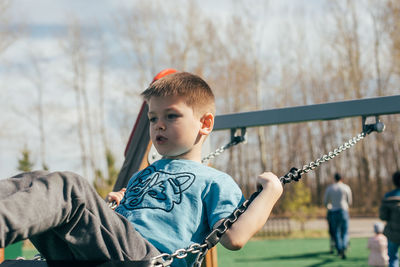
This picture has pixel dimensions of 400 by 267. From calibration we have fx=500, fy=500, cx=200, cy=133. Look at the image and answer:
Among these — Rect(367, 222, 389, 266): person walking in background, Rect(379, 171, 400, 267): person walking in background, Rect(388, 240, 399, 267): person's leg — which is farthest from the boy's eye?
Rect(367, 222, 389, 266): person walking in background

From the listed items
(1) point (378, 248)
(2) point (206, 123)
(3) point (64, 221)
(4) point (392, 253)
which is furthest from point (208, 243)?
(1) point (378, 248)

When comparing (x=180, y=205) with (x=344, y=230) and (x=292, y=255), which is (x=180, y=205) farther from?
(x=292, y=255)

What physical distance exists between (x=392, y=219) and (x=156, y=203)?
15.4 feet

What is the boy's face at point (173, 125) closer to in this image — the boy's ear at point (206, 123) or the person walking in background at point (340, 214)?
the boy's ear at point (206, 123)

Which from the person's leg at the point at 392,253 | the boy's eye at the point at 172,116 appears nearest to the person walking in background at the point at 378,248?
the person's leg at the point at 392,253

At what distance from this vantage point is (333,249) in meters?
10.2

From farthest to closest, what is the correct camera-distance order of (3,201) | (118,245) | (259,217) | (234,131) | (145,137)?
(234,131), (145,137), (259,217), (118,245), (3,201)

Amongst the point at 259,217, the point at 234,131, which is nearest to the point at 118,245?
the point at 259,217

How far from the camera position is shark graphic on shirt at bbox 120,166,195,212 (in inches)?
79.6

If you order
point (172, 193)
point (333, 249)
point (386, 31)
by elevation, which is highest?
point (386, 31)

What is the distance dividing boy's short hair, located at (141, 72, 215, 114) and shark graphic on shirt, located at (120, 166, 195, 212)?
34cm

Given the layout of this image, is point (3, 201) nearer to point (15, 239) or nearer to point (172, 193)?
point (15, 239)

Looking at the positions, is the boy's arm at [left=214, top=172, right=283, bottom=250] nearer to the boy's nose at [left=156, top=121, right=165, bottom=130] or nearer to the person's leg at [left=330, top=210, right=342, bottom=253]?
the boy's nose at [left=156, top=121, right=165, bottom=130]

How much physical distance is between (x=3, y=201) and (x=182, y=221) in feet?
2.61
